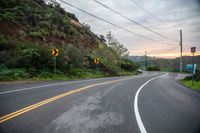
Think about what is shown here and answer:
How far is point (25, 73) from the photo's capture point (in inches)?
827

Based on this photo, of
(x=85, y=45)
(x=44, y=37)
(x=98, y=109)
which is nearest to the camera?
(x=98, y=109)

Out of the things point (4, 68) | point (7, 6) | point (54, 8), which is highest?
point (54, 8)

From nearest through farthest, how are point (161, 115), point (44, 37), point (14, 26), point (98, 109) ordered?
point (161, 115) < point (98, 109) < point (14, 26) < point (44, 37)

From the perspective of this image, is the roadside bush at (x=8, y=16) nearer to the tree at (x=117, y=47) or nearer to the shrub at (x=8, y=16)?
the shrub at (x=8, y=16)

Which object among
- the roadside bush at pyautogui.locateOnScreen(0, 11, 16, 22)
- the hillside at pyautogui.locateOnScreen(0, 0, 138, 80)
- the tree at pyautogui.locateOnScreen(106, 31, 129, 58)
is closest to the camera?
the hillside at pyautogui.locateOnScreen(0, 0, 138, 80)

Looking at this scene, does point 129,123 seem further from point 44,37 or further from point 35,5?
point 35,5

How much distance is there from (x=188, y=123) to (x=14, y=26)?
86.9ft

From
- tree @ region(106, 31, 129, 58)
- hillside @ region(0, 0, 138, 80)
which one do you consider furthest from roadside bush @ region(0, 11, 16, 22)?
tree @ region(106, 31, 129, 58)

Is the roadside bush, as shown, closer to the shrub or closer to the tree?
the shrub

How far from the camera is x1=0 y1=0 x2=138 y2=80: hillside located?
22141 mm

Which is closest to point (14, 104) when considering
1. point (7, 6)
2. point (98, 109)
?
point (98, 109)

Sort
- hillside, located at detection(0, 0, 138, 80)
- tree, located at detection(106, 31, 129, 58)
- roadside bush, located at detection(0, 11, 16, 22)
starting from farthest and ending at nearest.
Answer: tree, located at detection(106, 31, 129, 58)
roadside bush, located at detection(0, 11, 16, 22)
hillside, located at detection(0, 0, 138, 80)

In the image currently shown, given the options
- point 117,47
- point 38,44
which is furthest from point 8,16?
point 117,47

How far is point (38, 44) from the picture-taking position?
28891 millimetres
